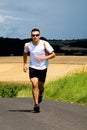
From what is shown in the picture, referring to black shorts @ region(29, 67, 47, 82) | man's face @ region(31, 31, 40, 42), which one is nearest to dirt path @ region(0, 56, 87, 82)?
black shorts @ region(29, 67, 47, 82)

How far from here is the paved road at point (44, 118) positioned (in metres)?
11.3

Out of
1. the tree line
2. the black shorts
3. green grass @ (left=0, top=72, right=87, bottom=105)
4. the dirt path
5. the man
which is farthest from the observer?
the tree line

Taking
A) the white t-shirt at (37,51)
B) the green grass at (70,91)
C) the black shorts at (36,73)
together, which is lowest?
the green grass at (70,91)

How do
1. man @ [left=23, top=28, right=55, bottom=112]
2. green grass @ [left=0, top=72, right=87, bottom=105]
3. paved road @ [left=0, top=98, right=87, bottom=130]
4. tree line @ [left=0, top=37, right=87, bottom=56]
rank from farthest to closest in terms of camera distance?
tree line @ [left=0, top=37, right=87, bottom=56] < green grass @ [left=0, top=72, right=87, bottom=105] < man @ [left=23, top=28, right=55, bottom=112] < paved road @ [left=0, top=98, right=87, bottom=130]

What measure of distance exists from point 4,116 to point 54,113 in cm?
142

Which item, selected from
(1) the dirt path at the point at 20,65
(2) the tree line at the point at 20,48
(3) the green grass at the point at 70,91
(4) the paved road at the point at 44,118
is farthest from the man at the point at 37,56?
(2) the tree line at the point at 20,48

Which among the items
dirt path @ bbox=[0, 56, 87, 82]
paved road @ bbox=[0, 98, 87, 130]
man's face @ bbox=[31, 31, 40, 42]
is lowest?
dirt path @ bbox=[0, 56, 87, 82]

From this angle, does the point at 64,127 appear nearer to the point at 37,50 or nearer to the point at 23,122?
the point at 23,122

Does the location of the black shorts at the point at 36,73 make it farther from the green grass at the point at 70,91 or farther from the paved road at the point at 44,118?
the green grass at the point at 70,91

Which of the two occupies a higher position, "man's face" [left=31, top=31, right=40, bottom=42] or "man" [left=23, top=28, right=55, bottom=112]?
"man's face" [left=31, top=31, right=40, bottom=42]

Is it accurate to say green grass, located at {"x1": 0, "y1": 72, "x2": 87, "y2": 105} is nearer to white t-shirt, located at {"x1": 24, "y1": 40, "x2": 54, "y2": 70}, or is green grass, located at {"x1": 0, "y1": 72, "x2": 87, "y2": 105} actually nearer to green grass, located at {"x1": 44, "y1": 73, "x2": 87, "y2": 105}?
green grass, located at {"x1": 44, "y1": 73, "x2": 87, "y2": 105}

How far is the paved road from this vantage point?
11.3m

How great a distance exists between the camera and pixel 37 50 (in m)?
13.4

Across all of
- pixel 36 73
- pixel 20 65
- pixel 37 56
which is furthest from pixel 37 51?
pixel 20 65
